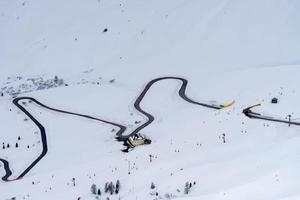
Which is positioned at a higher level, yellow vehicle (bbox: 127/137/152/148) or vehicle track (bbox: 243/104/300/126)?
vehicle track (bbox: 243/104/300/126)

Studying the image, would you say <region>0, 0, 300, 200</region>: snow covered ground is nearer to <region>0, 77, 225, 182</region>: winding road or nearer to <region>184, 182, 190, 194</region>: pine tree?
<region>184, 182, 190, 194</region>: pine tree

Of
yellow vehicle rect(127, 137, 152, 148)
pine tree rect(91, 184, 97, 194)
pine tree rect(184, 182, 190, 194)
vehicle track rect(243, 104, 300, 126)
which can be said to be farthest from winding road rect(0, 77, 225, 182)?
pine tree rect(184, 182, 190, 194)

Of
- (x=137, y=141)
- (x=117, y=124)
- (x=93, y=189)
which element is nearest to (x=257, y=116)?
(x=137, y=141)

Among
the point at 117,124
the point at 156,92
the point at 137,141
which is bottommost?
the point at 137,141

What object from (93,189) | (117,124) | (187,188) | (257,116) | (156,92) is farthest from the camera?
(156,92)

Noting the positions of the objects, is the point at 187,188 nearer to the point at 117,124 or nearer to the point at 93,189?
the point at 93,189

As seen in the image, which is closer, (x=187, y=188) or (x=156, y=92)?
(x=187, y=188)

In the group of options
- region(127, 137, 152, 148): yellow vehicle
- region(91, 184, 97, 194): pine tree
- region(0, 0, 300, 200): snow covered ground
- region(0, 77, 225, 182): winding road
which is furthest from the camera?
region(127, 137, 152, 148): yellow vehicle

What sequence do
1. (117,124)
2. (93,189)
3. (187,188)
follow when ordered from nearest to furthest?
1. (187,188)
2. (93,189)
3. (117,124)

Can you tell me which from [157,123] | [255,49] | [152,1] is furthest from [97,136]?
[152,1]
